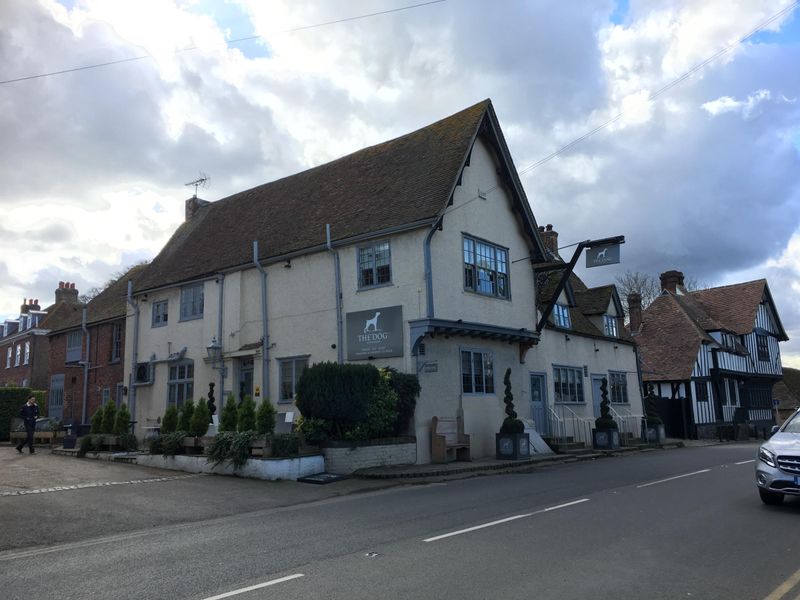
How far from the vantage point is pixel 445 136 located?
2152cm

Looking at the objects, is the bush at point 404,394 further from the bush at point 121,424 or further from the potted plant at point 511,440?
the bush at point 121,424

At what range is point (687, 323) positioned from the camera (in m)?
38.2

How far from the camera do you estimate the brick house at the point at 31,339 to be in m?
40.5

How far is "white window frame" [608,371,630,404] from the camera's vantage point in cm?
2983

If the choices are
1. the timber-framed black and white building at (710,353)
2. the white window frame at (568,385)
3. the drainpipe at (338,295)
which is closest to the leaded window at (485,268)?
the drainpipe at (338,295)

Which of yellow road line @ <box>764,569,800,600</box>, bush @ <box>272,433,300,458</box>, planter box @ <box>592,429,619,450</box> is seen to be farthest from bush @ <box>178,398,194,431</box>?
yellow road line @ <box>764,569,800,600</box>

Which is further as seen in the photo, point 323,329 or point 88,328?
point 88,328

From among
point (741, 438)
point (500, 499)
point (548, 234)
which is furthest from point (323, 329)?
point (741, 438)

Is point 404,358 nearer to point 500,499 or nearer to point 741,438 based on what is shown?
point 500,499

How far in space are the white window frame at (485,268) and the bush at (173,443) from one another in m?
9.34

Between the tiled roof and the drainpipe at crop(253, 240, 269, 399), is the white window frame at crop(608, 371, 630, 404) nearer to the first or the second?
the tiled roof

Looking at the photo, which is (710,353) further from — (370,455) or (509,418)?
(370,455)

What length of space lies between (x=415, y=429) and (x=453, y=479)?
9.11 feet

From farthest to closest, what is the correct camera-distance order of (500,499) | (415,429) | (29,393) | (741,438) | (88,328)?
1. (741,438)
2. (88,328)
3. (29,393)
4. (415,429)
5. (500,499)
